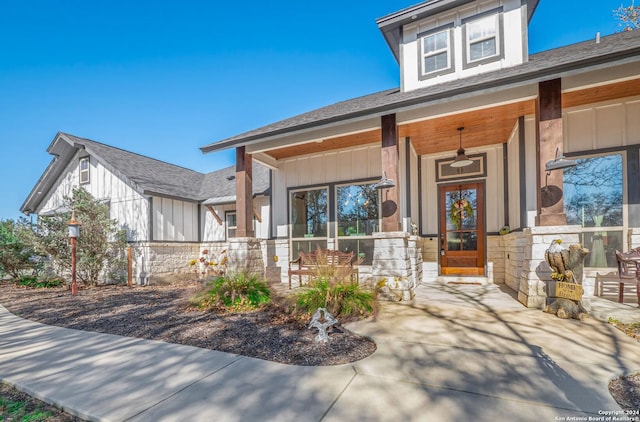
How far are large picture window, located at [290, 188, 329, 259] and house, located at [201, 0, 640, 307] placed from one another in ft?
0.11

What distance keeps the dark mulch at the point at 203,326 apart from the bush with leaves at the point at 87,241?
255 cm

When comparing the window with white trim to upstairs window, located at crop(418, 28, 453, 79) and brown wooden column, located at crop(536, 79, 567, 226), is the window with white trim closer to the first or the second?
upstairs window, located at crop(418, 28, 453, 79)

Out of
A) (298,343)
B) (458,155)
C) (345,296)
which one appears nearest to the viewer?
(298,343)

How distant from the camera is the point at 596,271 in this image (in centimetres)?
533

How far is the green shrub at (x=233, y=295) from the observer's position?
487 cm

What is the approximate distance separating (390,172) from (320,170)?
310 cm

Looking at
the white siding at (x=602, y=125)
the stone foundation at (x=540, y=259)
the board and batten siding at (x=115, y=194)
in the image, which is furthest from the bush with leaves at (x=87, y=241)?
the white siding at (x=602, y=125)

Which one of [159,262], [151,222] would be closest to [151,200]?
[151,222]

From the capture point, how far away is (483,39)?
21.1ft

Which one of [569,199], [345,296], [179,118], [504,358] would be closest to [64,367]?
[345,296]

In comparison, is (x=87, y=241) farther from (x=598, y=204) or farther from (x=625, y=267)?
(x=598, y=204)

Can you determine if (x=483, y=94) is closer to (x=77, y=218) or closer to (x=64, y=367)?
(x=64, y=367)

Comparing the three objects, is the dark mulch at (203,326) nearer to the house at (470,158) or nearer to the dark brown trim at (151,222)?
the house at (470,158)

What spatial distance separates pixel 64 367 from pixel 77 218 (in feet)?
26.4
